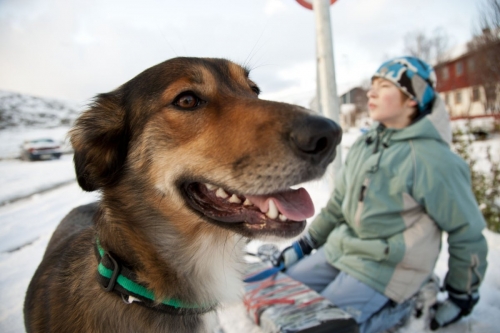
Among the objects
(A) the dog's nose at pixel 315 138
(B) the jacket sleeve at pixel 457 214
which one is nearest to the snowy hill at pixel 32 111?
(A) the dog's nose at pixel 315 138

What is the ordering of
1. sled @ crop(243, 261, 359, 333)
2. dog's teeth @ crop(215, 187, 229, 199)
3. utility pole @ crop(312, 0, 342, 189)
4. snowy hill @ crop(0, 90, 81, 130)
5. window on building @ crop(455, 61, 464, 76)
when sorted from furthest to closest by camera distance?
1. window on building @ crop(455, 61, 464, 76)
2. utility pole @ crop(312, 0, 342, 189)
3. snowy hill @ crop(0, 90, 81, 130)
4. sled @ crop(243, 261, 359, 333)
5. dog's teeth @ crop(215, 187, 229, 199)

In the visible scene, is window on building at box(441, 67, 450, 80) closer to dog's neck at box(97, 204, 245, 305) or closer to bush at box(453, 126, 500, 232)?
bush at box(453, 126, 500, 232)

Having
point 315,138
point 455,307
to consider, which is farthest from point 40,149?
point 455,307

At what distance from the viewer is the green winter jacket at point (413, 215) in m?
2.46

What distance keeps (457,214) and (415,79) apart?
4.34 ft

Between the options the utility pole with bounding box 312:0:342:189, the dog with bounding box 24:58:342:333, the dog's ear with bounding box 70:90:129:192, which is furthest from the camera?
the utility pole with bounding box 312:0:342:189

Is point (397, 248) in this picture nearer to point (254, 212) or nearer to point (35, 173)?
point (254, 212)

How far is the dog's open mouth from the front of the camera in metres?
1.46

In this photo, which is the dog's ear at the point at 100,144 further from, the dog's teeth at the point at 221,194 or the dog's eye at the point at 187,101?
the dog's teeth at the point at 221,194

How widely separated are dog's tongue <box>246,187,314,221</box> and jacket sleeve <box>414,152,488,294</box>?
158 cm

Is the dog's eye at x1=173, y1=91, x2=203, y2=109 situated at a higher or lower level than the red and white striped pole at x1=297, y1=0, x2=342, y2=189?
lower

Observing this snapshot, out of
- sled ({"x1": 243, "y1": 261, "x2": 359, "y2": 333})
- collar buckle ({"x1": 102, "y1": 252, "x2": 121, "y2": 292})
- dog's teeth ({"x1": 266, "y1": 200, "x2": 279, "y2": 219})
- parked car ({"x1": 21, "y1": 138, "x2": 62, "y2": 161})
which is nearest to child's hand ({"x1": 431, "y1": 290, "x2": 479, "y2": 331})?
sled ({"x1": 243, "y1": 261, "x2": 359, "y2": 333})

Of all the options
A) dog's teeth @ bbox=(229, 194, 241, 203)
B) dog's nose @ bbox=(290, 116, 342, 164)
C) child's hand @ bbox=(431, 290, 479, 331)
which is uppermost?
dog's nose @ bbox=(290, 116, 342, 164)

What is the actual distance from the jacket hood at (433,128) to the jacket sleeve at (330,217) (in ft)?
2.73
